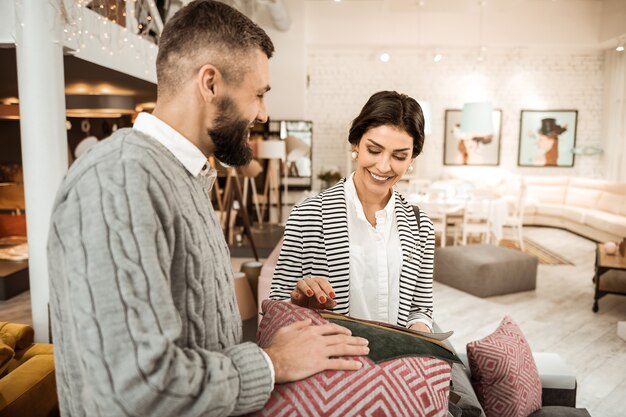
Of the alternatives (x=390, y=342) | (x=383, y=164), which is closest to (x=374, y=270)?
(x=383, y=164)

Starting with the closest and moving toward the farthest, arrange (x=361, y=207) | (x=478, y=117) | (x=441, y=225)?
1. (x=361, y=207)
2. (x=441, y=225)
3. (x=478, y=117)

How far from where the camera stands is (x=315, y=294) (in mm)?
1319

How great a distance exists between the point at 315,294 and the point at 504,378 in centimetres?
133

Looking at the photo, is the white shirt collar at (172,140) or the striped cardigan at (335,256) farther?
the striped cardigan at (335,256)

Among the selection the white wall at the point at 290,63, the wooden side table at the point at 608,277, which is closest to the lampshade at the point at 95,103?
the white wall at the point at 290,63

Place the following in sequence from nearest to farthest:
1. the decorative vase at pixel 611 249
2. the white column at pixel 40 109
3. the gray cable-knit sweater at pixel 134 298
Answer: the gray cable-knit sweater at pixel 134 298
the white column at pixel 40 109
the decorative vase at pixel 611 249

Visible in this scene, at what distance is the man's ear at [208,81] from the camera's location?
0.93 metres

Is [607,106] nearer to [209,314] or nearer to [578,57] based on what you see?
[578,57]

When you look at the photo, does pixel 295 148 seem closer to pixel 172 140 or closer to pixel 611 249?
pixel 611 249

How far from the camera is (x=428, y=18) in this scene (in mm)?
10469

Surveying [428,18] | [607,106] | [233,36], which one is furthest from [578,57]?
[233,36]

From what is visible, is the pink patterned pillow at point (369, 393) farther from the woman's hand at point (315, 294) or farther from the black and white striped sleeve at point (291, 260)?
the black and white striped sleeve at point (291, 260)

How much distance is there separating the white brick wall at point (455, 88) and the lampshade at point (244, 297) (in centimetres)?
708

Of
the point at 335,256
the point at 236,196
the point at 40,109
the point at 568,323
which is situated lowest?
the point at 568,323
